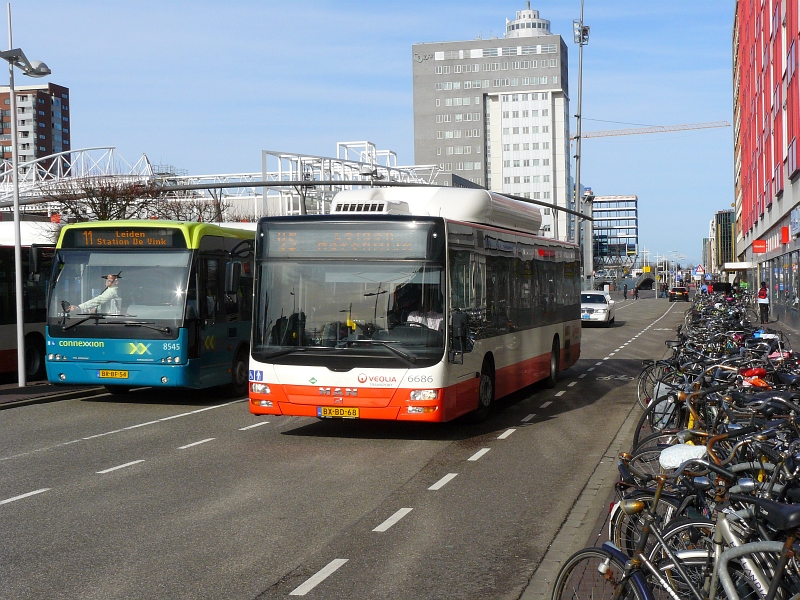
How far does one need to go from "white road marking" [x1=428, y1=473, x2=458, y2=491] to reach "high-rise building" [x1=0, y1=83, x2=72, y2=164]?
537 feet

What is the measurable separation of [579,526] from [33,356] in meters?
15.9

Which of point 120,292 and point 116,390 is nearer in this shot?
point 120,292

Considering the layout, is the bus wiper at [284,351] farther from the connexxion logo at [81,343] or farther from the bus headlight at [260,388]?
the connexxion logo at [81,343]

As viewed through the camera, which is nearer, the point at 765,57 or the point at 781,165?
the point at 781,165

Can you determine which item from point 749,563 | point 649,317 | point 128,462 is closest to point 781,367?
point 128,462

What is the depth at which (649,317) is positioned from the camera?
53469 millimetres

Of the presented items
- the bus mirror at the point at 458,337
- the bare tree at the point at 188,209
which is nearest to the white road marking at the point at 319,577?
the bus mirror at the point at 458,337

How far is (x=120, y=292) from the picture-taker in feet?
51.6

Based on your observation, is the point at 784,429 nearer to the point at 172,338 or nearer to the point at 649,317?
the point at 172,338

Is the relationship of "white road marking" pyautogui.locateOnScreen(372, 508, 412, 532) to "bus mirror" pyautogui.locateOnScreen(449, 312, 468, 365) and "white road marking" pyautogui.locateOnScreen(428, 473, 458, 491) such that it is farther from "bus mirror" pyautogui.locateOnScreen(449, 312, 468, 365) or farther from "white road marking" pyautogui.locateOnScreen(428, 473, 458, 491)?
"bus mirror" pyautogui.locateOnScreen(449, 312, 468, 365)

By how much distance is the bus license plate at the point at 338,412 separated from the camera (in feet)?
38.6

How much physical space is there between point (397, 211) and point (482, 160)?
14524cm

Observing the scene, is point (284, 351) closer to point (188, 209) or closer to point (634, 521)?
point (634, 521)

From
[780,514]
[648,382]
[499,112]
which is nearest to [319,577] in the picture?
[780,514]
